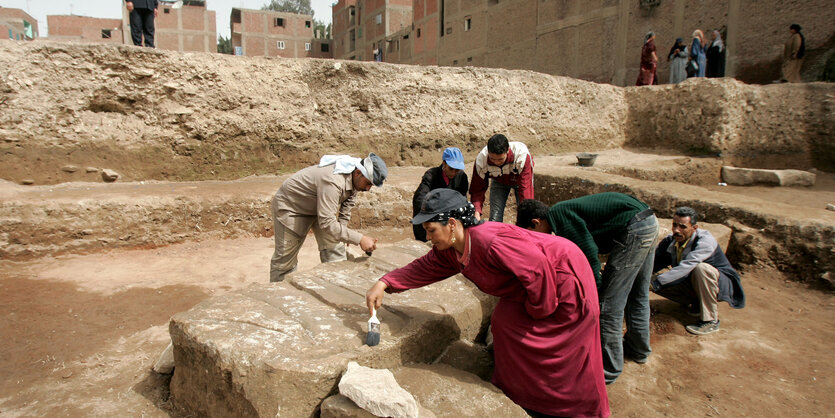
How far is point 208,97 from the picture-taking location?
6371 mm

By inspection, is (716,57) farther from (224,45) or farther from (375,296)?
(224,45)

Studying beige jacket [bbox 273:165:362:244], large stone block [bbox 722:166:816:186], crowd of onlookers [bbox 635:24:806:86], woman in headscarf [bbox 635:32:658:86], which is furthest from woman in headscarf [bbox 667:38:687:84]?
beige jacket [bbox 273:165:362:244]

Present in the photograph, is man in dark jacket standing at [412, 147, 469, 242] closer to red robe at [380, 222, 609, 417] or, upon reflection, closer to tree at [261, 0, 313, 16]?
red robe at [380, 222, 609, 417]

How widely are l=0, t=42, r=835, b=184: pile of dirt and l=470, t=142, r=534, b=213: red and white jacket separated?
3656mm

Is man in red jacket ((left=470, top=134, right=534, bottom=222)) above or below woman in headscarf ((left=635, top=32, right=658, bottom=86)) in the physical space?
below

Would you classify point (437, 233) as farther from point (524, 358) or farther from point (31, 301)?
point (31, 301)

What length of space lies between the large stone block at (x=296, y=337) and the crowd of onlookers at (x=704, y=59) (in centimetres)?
1018

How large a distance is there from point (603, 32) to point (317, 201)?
14.2m

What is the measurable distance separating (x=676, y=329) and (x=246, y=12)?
117 feet

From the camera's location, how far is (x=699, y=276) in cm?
326

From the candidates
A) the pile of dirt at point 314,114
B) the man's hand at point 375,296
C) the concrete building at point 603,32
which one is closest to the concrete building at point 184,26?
the concrete building at point 603,32

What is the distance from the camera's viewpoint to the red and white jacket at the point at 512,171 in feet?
13.0

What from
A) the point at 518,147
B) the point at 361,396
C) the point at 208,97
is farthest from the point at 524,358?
the point at 208,97

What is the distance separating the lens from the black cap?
1.89 m
